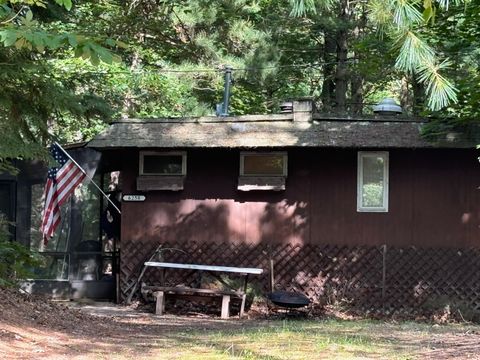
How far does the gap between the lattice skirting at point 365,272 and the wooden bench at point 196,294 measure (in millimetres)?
653

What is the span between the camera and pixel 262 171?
12344mm

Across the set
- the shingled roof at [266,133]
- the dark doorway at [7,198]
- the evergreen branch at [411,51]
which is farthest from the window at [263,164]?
the evergreen branch at [411,51]

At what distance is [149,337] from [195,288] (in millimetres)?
4590

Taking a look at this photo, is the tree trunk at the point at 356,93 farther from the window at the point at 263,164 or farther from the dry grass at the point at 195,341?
the dry grass at the point at 195,341

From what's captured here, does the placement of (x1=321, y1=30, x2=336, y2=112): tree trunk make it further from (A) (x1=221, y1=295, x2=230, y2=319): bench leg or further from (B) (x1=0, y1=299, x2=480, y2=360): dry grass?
(B) (x1=0, y1=299, x2=480, y2=360): dry grass

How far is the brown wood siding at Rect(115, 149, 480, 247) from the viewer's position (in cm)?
1202

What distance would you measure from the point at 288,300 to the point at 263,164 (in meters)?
2.55

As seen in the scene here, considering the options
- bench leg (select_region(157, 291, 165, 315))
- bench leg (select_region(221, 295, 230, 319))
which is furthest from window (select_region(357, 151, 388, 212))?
bench leg (select_region(157, 291, 165, 315))

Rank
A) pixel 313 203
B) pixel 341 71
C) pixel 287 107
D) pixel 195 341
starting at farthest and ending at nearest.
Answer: pixel 341 71, pixel 287 107, pixel 313 203, pixel 195 341

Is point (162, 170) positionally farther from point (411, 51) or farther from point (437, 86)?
point (411, 51)

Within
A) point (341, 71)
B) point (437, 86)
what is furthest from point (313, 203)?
point (341, 71)

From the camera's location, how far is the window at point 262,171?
1217 centimetres

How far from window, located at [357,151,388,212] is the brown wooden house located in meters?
0.02

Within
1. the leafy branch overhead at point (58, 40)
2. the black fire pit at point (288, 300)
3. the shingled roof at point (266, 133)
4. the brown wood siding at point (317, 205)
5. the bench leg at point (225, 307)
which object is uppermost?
the shingled roof at point (266, 133)
